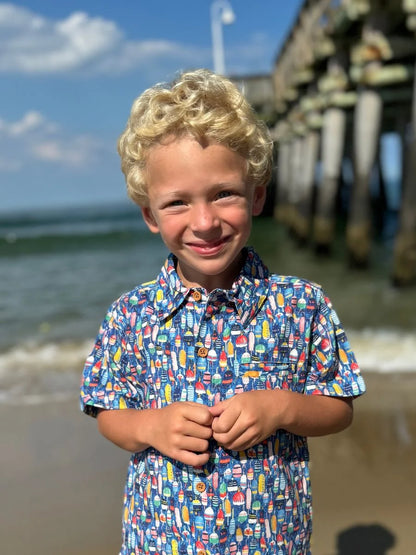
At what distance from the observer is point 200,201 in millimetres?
1457

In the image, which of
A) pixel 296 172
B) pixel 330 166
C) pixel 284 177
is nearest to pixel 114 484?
pixel 330 166

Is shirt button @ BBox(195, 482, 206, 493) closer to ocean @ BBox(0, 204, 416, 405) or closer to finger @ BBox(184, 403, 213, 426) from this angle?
finger @ BBox(184, 403, 213, 426)

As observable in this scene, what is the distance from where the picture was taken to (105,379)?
1.60m

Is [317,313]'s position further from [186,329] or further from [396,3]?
[396,3]

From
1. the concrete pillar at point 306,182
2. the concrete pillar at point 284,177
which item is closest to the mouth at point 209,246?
the concrete pillar at point 306,182

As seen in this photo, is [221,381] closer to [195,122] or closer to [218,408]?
[218,408]

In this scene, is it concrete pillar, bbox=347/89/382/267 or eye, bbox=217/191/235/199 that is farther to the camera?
concrete pillar, bbox=347/89/382/267

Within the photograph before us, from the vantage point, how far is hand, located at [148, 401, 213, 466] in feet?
4.53

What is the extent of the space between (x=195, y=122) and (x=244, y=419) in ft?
2.24

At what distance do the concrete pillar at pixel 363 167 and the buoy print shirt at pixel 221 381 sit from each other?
1057 cm

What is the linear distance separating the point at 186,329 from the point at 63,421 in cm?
353

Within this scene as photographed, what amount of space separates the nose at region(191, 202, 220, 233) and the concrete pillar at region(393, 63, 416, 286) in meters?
8.20

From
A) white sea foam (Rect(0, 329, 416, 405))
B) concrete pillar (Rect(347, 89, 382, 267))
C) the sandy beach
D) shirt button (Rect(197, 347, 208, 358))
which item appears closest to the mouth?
shirt button (Rect(197, 347, 208, 358))

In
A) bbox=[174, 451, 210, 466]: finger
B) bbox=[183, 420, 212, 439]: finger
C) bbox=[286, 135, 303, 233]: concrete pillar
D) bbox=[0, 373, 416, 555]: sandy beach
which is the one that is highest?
bbox=[286, 135, 303, 233]: concrete pillar
